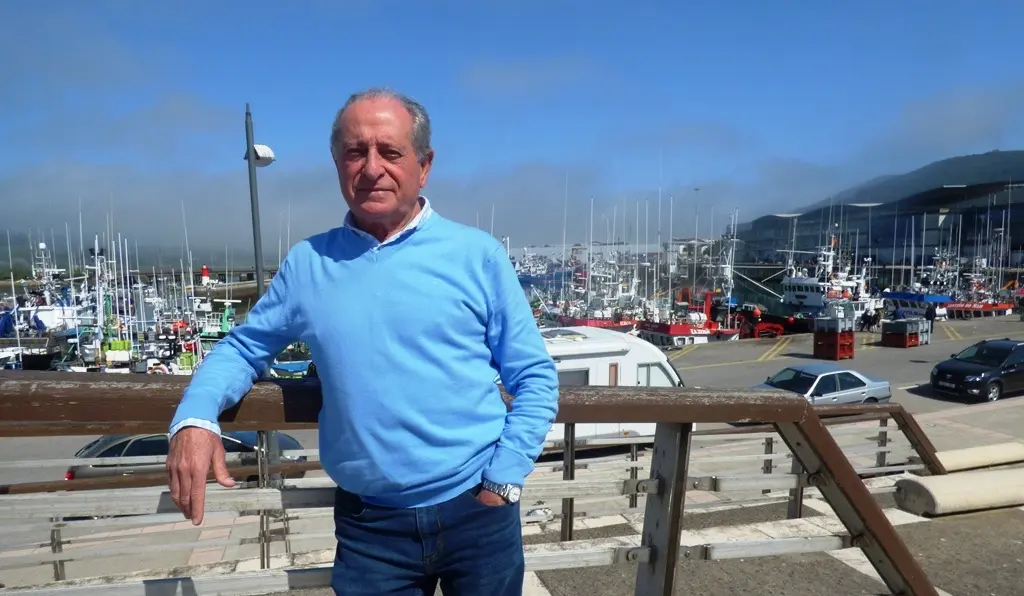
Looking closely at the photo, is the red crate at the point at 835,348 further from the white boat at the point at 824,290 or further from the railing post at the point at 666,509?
the railing post at the point at 666,509

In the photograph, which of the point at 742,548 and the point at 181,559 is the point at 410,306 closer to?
the point at 742,548

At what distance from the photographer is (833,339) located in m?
24.9

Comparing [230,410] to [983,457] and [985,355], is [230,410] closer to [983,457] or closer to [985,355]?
[983,457]

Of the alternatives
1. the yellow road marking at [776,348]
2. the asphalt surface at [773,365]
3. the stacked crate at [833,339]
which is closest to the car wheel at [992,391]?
the asphalt surface at [773,365]

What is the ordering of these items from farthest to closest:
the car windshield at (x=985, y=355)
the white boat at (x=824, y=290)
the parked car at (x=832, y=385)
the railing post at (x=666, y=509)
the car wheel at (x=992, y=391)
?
1. the white boat at (x=824, y=290)
2. the car windshield at (x=985, y=355)
3. the car wheel at (x=992, y=391)
4. the parked car at (x=832, y=385)
5. the railing post at (x=666, y=509)

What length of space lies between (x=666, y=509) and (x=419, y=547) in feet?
3.00

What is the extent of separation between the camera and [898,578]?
7.93ft

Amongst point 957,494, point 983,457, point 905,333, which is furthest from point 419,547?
point 905,333

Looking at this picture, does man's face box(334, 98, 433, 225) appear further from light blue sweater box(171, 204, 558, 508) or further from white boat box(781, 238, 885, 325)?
white boat box(781, 238, 885, 325)

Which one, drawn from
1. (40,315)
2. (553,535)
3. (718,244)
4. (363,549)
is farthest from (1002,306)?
(40,315)

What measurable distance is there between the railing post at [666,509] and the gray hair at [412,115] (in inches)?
46.9

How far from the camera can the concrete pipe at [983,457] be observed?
6594mm

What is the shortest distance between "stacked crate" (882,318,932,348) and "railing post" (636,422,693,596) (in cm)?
2914

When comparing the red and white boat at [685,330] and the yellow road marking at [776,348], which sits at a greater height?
the yellow road marking at [776,348]
